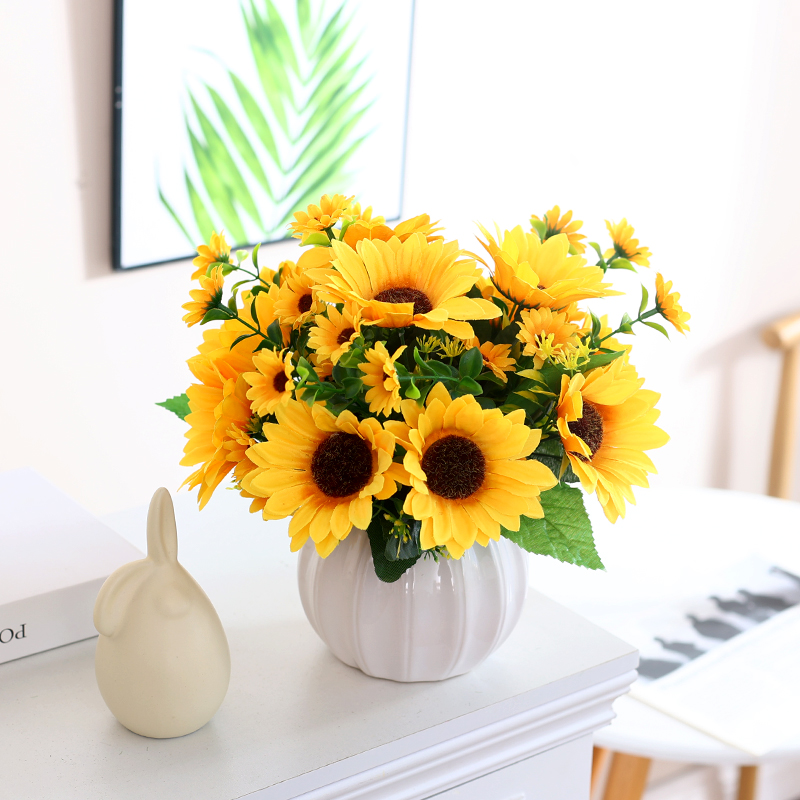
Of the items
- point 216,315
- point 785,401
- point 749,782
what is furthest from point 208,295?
point 785,401

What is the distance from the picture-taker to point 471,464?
47 centimetres

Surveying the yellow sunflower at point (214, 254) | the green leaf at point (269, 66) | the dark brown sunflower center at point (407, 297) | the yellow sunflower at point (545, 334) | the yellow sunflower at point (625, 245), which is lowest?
the yellow sunflower at point (545, 334)

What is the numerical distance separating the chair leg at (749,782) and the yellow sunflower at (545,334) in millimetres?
1552

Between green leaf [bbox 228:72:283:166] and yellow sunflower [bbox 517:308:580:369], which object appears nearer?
yellow sunflower [bbox 517:308:580:369]

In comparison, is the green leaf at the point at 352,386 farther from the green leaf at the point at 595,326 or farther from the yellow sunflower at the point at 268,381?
the green leaf at the point at 595,326

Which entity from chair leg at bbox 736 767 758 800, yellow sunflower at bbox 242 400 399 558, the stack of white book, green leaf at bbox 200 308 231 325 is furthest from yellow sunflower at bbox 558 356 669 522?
chair leg at bbox 736 767 758 800

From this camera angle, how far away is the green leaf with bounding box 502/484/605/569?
50 cm

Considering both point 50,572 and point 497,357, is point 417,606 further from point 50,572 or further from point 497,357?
point 50,572

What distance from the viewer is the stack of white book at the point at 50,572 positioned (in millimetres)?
598

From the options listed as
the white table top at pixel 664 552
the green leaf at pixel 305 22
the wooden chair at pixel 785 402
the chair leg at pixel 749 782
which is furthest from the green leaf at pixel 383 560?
the wooden chair at pixel 785 402

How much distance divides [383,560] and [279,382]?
0.39 ft

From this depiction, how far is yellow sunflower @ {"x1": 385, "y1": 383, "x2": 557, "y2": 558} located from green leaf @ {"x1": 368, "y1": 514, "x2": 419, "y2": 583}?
56 mm

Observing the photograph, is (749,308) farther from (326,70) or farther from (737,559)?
(326,70)

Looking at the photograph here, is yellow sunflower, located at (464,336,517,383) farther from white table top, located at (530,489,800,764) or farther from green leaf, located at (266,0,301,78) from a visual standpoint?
green leaf, located at (266,0,301,78)
